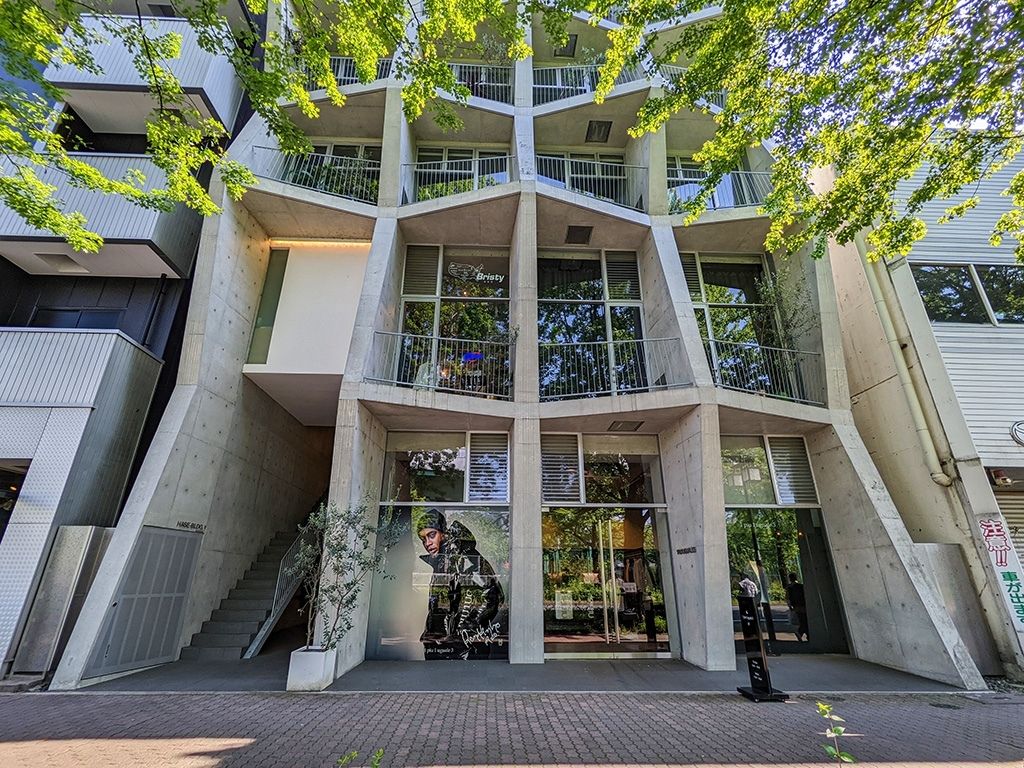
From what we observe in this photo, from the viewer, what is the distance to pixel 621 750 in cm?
423

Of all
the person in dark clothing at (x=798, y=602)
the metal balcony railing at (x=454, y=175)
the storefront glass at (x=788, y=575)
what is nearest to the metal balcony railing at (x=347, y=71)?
the metal balcony railing at (x=454, y=175)

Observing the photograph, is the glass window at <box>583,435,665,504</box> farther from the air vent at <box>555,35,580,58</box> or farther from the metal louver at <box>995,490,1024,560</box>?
the air vent at <box>555,35,580,58</box>

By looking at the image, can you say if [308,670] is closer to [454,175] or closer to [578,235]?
[578,235]

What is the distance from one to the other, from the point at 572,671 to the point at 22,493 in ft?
28.6

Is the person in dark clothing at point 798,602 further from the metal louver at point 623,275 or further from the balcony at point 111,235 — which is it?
the balcony at point 111,235

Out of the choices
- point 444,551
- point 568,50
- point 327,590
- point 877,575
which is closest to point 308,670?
point 327,590

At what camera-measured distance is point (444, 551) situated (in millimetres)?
8359

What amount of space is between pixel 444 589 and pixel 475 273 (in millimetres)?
6576

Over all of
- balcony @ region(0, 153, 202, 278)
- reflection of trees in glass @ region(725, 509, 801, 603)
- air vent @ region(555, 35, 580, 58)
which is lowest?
reflection of trees in glass @ region(725, 509, 801, 603)

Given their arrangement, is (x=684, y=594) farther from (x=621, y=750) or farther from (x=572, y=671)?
(x=621, y=750)

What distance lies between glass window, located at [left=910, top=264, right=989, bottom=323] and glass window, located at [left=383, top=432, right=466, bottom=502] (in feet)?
31.5

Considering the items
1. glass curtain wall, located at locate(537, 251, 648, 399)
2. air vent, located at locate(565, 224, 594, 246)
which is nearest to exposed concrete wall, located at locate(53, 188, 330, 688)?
glass curtain wall, located at locate(537, 251, 648, 399)

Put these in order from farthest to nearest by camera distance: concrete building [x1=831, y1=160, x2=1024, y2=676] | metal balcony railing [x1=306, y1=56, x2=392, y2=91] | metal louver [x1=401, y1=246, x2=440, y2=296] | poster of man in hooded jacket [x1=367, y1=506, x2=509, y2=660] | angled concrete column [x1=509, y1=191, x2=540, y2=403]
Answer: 1. metal balcony railing [x1=306, y1=56, x2=392, y2=91]
2. metal louver [x1=401, y1=246, x2=440, y2=296]
3. angled concrete column [x1=509, y1=191, x2=540, y2=403]
4. poster of man in hooded jacket [x1=367, y1=506, x2=509, y2=660]
5. concrete building [x1=831, y1=160, x2=1024, y2=676]

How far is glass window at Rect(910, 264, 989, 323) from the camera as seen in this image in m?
9.00
